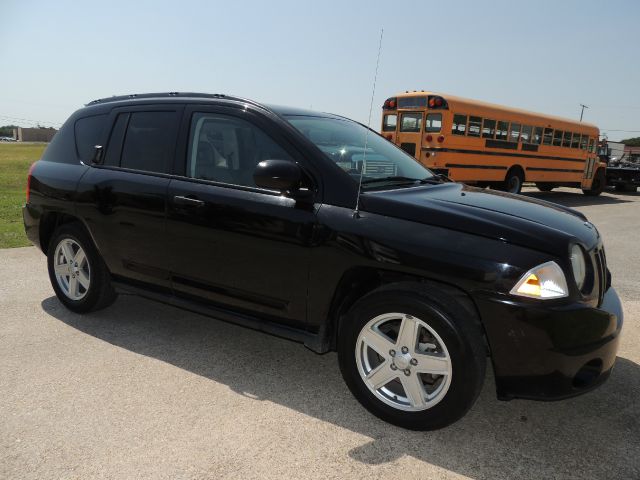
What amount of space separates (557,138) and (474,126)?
4618 mm

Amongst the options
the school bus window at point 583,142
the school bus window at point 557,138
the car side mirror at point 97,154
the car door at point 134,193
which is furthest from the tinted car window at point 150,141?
the school bus window at point 583,142

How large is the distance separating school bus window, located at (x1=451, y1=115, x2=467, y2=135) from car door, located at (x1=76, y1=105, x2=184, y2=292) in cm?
1056

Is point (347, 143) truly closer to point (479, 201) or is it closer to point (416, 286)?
point (479, 201)

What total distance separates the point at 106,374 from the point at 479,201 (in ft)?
8.70

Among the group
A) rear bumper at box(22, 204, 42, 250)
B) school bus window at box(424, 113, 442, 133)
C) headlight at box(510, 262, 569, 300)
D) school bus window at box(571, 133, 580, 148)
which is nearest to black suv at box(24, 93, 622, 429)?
headlight at box(510, 262, 569, 300)

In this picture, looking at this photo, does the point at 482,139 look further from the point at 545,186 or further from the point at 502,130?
the point at 545,186

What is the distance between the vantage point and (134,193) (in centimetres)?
384

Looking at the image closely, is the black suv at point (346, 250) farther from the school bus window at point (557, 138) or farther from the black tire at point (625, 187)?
the black tire at point (625, 187)

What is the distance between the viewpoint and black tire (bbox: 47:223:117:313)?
14.0 ft

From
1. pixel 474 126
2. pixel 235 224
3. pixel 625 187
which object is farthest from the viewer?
pixel 625 187

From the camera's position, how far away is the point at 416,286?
9.11 ft

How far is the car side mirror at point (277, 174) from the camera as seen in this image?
2.93m

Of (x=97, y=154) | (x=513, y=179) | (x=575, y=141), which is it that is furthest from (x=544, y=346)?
(x=575, y=141)

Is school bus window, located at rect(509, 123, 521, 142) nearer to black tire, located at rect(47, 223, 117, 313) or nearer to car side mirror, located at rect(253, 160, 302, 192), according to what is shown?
black tire, located at rect(47, 223, 117, 313)
